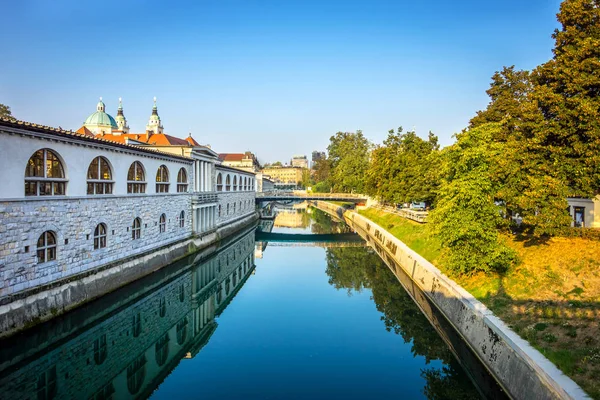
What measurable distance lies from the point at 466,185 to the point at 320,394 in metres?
12.2

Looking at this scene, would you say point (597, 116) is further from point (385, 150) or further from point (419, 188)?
point (385, 150)

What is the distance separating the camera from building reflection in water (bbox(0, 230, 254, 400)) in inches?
546

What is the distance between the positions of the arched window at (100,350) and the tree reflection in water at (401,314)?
12.1 meters

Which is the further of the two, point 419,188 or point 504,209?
point 419,188

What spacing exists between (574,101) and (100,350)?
2303cm

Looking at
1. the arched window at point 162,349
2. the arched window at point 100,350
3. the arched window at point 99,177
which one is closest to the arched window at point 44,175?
the arched window at point 99,177

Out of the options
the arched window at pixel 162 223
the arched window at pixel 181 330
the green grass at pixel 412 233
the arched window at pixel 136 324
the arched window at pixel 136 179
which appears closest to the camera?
the arched window at pixel 136 324

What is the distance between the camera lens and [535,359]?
38.0 feet

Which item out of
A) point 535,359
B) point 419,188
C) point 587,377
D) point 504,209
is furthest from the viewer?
point 419,188

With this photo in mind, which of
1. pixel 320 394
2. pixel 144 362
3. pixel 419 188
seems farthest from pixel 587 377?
pixel 419 188

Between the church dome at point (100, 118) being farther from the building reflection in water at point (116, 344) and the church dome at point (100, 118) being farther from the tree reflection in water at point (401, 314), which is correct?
the building reflection in water at point (116, 344)

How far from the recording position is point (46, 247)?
18062mm

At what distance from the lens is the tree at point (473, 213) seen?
19.5 meters

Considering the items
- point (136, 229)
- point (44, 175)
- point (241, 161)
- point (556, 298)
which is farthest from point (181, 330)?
point (241, 161)
